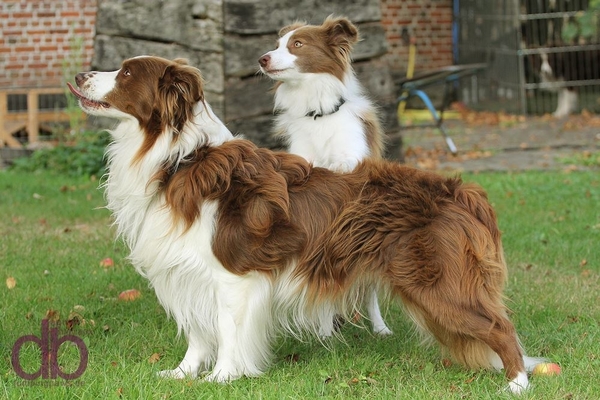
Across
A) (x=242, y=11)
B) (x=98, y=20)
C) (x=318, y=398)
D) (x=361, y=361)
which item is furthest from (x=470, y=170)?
(x=318, y=398)

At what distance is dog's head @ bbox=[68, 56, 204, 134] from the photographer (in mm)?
4195

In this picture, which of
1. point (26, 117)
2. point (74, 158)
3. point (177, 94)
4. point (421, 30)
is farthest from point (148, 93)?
point (421, 30)

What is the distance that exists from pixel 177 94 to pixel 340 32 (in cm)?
171

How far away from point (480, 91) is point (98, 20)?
366 inches

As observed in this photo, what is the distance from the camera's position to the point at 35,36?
48.3ft

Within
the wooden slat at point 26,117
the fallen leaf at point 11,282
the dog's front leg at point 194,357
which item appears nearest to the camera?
the dog's front leg at point 194,357

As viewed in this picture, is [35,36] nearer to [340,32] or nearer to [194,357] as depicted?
[340,32]

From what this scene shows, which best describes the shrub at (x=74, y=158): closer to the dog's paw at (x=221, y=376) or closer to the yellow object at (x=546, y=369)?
the dog's paw at (x=221, y=376)

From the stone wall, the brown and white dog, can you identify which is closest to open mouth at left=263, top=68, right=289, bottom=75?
the brown and white dog

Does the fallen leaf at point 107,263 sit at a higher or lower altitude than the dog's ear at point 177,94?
lower

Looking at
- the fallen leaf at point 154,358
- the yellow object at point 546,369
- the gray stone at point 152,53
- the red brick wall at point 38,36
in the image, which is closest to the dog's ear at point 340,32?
the fallen leaf at point 154,358

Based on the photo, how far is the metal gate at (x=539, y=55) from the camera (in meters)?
15.6

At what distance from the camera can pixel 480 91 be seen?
56.2ft

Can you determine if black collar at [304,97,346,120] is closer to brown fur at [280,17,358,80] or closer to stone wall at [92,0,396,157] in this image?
brown fur at [280,17,358,80]
